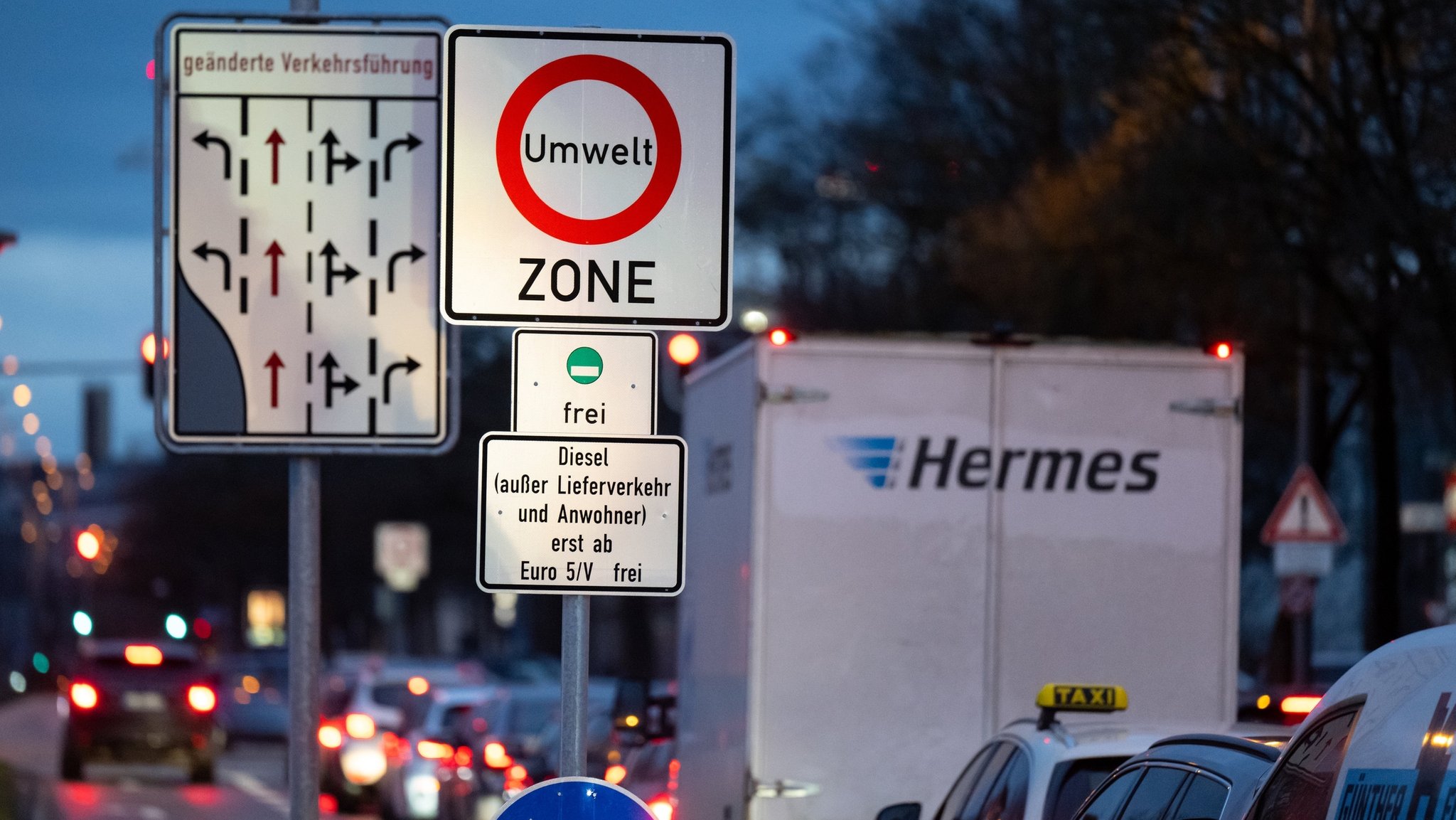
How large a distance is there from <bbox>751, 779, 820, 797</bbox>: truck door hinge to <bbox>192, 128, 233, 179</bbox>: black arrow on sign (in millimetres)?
4040

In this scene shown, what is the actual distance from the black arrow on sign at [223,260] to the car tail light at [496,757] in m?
10.2

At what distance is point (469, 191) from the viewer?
5.28m

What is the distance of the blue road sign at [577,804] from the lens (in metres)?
5.12

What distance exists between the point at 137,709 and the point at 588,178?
83.1ft

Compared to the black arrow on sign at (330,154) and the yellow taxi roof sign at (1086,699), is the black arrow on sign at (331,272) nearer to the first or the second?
the black arrow on sign at (330,154)

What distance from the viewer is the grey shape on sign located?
654 cm

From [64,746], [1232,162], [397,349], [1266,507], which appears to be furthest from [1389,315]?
[64,746]

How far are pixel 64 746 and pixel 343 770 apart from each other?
7044 mm

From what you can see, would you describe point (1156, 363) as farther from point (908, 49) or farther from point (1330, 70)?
point (908, 49)

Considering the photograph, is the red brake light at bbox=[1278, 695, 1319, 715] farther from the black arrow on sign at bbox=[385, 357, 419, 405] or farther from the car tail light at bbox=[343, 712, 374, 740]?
the car tail light at bbox=[343, 712, 374, 740]

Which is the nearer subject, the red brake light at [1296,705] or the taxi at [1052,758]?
the taxi at [1052,758]

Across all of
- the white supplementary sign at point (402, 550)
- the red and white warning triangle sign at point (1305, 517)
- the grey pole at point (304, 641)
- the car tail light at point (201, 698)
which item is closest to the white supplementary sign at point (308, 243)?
the grey pole at point (304, 641)

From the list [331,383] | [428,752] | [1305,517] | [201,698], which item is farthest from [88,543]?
[331,383]

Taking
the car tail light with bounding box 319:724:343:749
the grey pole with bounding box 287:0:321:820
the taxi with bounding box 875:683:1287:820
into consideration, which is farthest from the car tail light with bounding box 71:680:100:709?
the grey pole with bounding box 287:0:321:820
